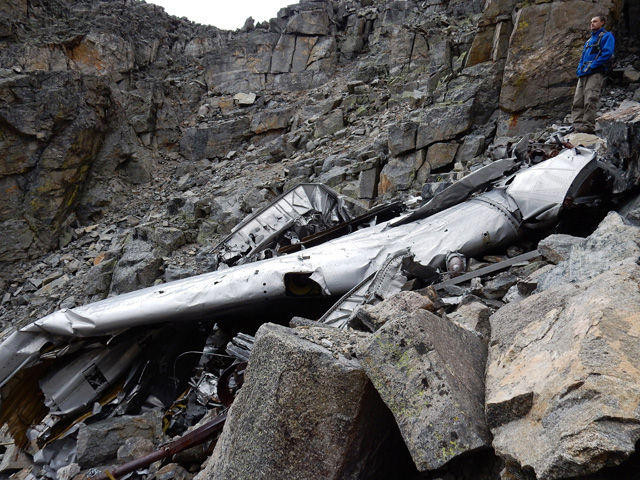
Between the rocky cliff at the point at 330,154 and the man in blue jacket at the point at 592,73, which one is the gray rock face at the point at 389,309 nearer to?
the rocky cliff at the point at 330,154

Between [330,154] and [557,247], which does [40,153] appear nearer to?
[330,154]

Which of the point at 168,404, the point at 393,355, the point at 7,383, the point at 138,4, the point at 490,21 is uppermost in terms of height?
the point at 138,4

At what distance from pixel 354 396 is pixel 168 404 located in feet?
9.75

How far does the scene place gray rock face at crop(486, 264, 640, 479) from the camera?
1.13 meters

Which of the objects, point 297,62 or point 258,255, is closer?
point 258,255

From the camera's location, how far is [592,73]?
6.21 metres

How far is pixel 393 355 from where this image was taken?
1.66m

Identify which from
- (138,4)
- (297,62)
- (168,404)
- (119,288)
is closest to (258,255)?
(168,404)

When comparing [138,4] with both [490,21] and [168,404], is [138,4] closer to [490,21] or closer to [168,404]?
[490,21]

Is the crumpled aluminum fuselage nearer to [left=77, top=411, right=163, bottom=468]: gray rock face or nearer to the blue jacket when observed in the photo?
[left=77, top=411, right=163, bottom=468]: gray rock face

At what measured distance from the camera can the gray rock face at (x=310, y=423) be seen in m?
1.70

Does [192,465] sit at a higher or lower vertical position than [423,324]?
lower

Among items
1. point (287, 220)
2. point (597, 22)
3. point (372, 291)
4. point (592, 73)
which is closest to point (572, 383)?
point (372, 291)

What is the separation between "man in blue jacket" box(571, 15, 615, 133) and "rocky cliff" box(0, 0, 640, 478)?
186cm
